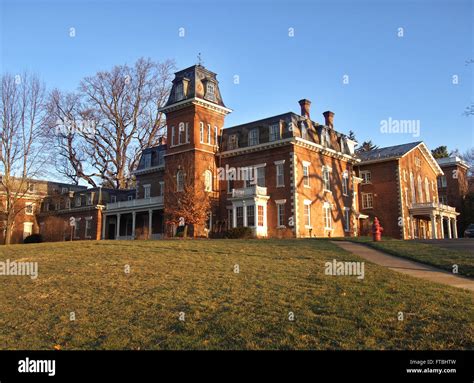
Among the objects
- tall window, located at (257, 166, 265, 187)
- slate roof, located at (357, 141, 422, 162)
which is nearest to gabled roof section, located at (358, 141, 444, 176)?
slate roof, located at (357, 141, 422, 162)

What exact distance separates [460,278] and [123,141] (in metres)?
42.3

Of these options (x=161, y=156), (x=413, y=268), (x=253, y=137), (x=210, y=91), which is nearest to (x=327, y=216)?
(x=253, y=137)

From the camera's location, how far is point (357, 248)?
20516 mm

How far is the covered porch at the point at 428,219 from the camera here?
42781 millimetres

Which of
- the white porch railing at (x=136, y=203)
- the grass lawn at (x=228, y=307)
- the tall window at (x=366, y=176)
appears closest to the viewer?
the grass lawn at (x=228, y=307)

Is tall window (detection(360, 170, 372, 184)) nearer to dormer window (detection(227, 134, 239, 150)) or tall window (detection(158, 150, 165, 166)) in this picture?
dormer window (detection(227, 134, 239, 150))

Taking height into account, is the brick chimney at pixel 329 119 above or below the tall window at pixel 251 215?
above

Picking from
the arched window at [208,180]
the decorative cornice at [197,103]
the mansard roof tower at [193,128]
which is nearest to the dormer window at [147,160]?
the mansard roof tower at [193,128]

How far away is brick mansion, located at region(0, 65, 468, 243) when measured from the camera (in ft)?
113

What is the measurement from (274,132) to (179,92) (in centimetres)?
840

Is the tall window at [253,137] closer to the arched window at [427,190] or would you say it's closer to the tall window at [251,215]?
the tall window at [251,215]

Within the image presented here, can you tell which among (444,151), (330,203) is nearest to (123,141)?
(330,203)

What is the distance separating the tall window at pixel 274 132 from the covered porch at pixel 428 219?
16.8 m

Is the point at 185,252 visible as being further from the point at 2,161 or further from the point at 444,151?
the point at 444,151
